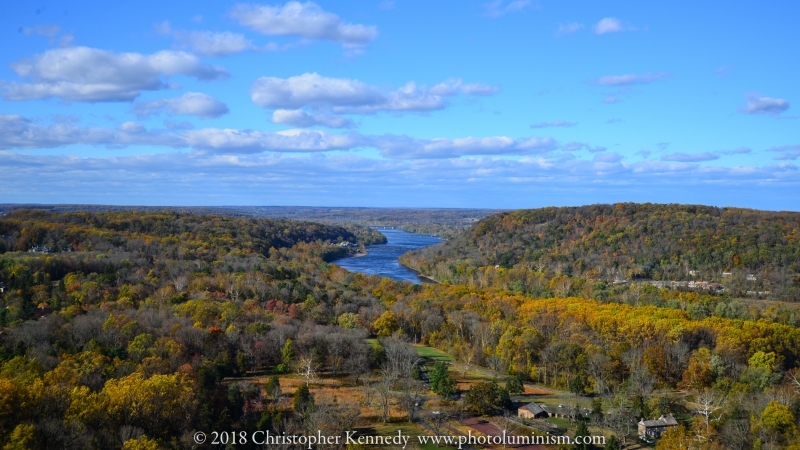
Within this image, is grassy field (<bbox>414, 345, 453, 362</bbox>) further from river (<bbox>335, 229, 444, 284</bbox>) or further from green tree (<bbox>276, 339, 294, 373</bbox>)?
river (<bbox>335, 229, 444, 284</bbox>)

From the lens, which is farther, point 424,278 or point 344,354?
point 424,278

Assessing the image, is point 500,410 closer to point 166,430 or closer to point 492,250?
point 166,430

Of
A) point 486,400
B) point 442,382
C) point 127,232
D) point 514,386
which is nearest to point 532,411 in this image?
point 486,400

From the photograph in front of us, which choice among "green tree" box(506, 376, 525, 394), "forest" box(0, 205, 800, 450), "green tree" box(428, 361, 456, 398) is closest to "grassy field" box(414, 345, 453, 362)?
"forest" box(0, 205, 800, 450)

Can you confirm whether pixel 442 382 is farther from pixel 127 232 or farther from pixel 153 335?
pixel 127 232

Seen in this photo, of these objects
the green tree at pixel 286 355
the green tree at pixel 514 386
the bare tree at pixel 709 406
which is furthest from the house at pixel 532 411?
the green tree at pixel 286 355

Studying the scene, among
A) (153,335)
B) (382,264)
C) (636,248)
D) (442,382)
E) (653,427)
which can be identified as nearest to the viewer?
(653,427)
